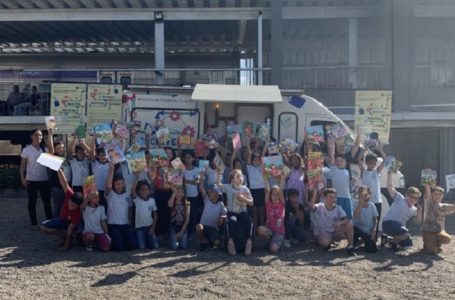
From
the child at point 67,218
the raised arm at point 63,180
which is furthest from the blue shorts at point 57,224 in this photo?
the raised arm at point 63,180

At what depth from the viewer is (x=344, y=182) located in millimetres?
9539

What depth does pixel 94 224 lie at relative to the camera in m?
8.87

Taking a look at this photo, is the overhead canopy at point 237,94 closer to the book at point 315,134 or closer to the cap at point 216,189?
the book at point 315,134

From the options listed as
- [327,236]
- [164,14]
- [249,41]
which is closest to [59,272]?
[327,236]

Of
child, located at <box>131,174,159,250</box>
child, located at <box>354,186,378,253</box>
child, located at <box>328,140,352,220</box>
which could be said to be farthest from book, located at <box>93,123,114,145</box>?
child, located at <box>354,186,378,253</box>

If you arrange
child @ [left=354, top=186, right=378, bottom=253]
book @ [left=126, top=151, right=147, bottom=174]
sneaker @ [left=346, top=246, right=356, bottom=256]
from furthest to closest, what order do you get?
book @ [left=126, top=151, right=147, bottom=174] < child @ [left=354, top=186, right=378, bottom=253] < sneaker @ [left=346, top=246, right=356, bottom=256]

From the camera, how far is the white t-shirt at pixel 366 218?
9.01 metres

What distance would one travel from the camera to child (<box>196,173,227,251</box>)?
892cm

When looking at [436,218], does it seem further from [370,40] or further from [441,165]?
[370,40]

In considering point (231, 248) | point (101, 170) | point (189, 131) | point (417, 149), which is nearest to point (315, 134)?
point (189, 131)

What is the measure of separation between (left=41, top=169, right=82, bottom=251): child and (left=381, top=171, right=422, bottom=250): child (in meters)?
4.67

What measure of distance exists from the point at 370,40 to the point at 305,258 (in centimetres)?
1264

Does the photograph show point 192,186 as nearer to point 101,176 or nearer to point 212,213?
point 212,213

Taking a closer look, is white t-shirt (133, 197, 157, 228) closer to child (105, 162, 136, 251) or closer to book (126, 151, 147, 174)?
child (105, 162, 136, 251)
